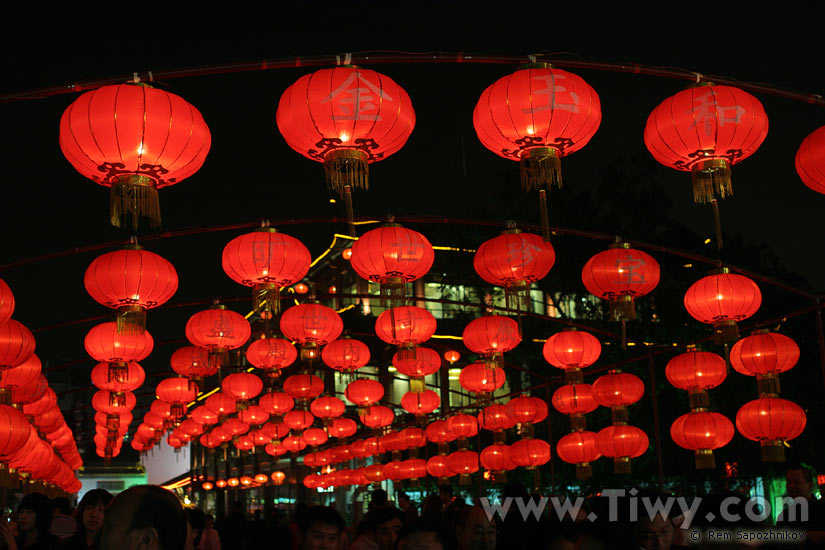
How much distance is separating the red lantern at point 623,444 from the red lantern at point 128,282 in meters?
6.81

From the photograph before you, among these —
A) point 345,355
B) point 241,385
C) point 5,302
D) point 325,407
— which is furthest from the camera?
point 325,407

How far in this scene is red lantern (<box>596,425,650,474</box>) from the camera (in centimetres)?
1213

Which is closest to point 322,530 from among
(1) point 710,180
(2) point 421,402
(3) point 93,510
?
(3) point 93,510

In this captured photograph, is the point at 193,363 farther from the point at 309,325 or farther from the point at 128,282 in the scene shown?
the point at 128,282

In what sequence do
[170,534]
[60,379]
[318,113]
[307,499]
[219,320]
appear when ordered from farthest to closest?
[60,379] < [307,499] < [219,320] < [318,113] < [170,534]

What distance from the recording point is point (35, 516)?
4.88m

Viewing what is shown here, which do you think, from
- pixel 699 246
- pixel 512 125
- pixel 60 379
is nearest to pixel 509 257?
pixel 512 125

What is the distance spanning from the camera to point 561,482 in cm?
1825

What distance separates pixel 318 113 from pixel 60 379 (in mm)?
46536

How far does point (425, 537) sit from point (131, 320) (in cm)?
498

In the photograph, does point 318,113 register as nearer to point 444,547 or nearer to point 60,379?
point 444,547

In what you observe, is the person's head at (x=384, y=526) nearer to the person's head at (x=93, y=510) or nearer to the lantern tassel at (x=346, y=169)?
the person's head at (x=93, y=510)

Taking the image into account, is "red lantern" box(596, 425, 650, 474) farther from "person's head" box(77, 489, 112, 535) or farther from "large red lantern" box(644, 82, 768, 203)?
"person's head" box(77, 489, 112, 535)

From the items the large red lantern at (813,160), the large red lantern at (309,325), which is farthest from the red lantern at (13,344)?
the large red lantern at (813,160)
